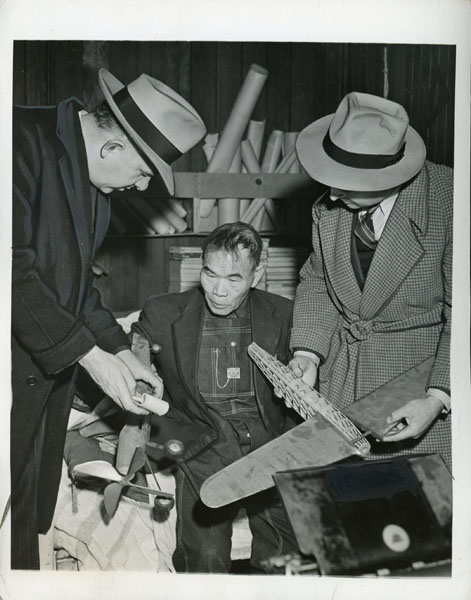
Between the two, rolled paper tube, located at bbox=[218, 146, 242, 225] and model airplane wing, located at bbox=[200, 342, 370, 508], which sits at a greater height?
rolled paper tube, located at bbox=[218, 146, 242, 225]

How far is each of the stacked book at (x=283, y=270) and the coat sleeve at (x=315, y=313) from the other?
35cm

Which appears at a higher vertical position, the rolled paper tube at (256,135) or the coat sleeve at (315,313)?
the rolled paper tube at (256,135)

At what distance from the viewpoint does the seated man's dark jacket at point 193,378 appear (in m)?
2.25

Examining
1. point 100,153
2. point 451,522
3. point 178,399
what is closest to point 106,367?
point 178,399

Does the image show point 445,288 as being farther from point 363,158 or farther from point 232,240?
point 232,240

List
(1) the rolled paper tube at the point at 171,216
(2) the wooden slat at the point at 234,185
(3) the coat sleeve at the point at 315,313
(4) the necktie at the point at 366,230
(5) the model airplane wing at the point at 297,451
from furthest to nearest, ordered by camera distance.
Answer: (1) the rolled paper tube at the point at 171,216 → (2) the wooden slat at the point at 234,185 → (3) the coat sleeve at the point at 315,313 → (4) the necktie at the point at 366,230 → (5) the model airplane wing at the point at 297,451

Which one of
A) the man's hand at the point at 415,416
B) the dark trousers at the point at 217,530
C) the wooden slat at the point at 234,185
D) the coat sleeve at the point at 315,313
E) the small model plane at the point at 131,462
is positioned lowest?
the dark trousers at the point at 217,530

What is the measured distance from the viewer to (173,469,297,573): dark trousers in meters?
2.22

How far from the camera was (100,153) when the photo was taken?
2143 mm

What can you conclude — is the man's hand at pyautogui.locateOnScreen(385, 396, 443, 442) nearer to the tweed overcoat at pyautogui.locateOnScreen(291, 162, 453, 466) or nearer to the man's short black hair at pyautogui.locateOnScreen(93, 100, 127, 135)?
the tweed overcoat at pyautogui.locateOnScreen(291, 162, 453, 466)

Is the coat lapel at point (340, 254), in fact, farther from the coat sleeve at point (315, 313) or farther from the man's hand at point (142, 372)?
the man's hand at point (142, 372)

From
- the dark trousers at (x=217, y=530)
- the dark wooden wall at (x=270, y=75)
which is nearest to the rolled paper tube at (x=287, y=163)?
the dark wooden wall at (x=270, y=75)

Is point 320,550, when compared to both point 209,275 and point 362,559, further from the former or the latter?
point 209,275

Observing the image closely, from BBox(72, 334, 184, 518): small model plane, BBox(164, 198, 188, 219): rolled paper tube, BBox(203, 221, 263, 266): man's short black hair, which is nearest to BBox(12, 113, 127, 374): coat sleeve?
BBox(72, 334, 184, 518): small model plane
